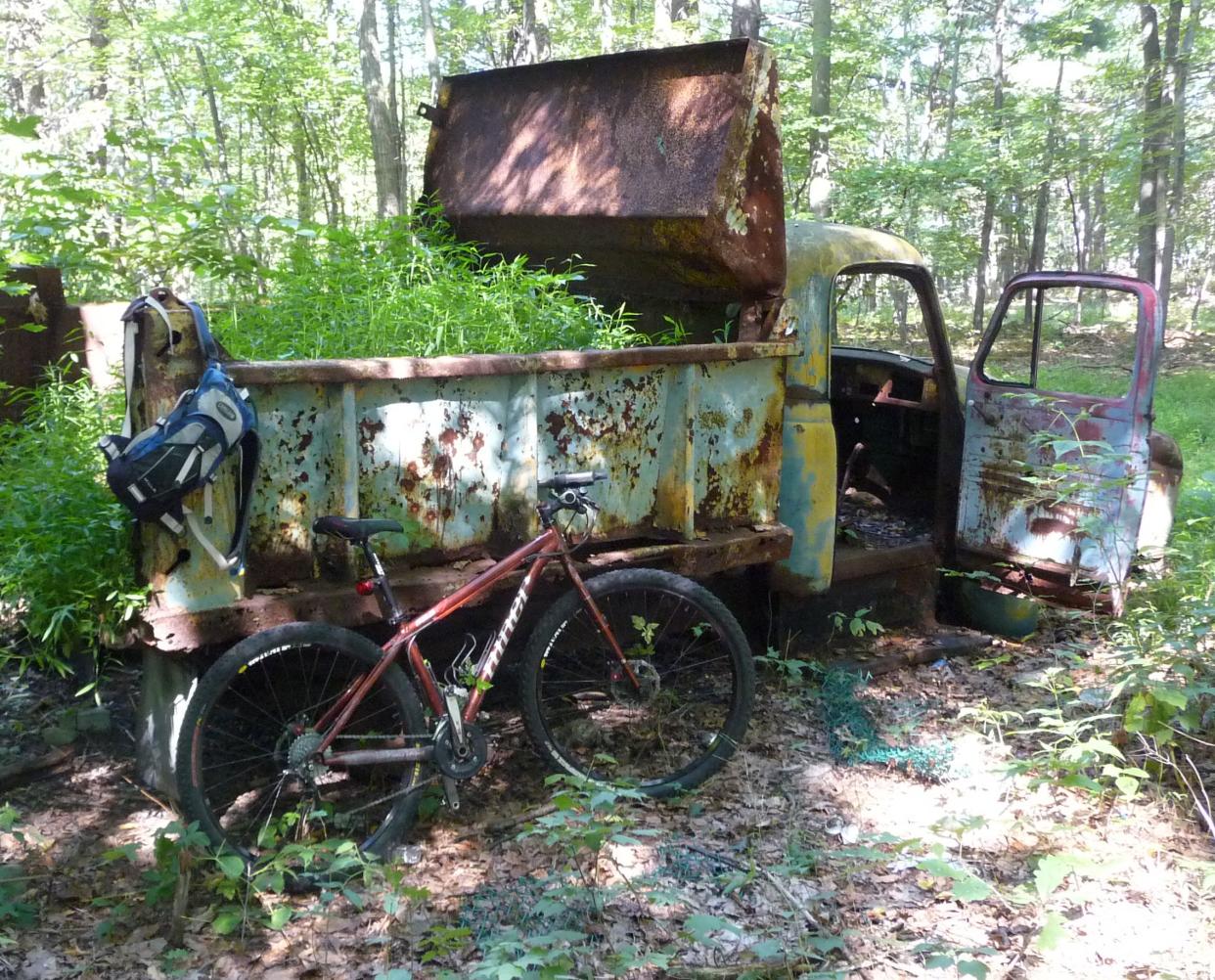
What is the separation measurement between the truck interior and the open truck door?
0.16 meters

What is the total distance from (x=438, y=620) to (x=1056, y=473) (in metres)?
2.93

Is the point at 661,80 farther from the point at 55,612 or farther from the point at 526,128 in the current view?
the point at 55,612

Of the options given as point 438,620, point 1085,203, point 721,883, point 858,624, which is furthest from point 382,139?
point 1085,203

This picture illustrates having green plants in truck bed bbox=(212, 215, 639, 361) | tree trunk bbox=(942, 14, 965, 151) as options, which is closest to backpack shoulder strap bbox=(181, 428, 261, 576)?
green plants in truck bed bbox=(212, 215, 639, 361)

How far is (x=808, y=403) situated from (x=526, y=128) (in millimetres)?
1954

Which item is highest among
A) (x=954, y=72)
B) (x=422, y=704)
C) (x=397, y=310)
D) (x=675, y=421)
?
(x=954, y=72)

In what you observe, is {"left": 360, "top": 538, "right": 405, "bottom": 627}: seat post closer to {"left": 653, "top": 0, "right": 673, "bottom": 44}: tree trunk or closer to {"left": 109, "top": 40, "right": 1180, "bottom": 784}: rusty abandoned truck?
{"left": 109, "top": 40, "right": 1180, "bottom": 784}: rusty abandoned truck

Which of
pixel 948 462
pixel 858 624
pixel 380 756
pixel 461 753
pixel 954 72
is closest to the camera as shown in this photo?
pixel 380 756

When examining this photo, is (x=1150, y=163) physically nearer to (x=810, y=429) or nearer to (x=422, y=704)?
(x=810, y=429)

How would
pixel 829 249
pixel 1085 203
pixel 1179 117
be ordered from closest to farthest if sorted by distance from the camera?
pixel 829 249 < pixel 1179 117 < pixel 1085 203

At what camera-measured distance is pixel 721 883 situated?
3.15 m

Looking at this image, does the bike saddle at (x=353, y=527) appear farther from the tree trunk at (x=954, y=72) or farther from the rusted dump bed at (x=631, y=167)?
the tree trunk at (x=954, y=72)

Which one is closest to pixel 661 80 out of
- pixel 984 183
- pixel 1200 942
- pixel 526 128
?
pixel 526 128

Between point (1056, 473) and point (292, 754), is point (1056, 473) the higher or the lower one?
the higher one
